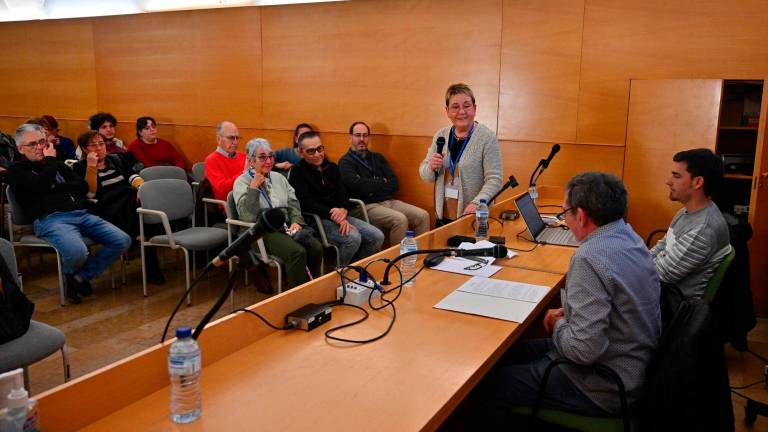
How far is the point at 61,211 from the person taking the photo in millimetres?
4215

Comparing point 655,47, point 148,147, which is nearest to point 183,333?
point 655,47

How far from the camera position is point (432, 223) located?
19.2 ft

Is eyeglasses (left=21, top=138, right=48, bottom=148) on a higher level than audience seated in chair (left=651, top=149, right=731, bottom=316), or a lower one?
higher

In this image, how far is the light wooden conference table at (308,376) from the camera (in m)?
1.38

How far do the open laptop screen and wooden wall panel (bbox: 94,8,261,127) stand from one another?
3.83m

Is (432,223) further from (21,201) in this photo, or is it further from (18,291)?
(18,291)

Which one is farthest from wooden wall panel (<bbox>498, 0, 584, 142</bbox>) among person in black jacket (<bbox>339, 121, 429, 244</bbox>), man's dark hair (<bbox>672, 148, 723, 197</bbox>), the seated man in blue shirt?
the seated man in blue shirt

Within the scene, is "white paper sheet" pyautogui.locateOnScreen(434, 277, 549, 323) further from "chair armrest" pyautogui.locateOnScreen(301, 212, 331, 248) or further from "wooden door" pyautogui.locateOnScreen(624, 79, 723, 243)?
"wooden door" pyautogui.locateOnScreen(624, 79, 723, 243)

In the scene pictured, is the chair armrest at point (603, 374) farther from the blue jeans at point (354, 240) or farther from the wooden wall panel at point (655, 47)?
the wooden wall panel at point (655, 47)

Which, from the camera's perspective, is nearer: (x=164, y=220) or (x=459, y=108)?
(x=459, y=108)

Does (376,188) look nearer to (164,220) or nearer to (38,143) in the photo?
(164,220)

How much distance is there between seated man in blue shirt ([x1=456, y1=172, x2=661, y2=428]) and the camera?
178cm

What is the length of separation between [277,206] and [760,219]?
11.2 feet

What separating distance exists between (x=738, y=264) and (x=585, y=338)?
167 cm
